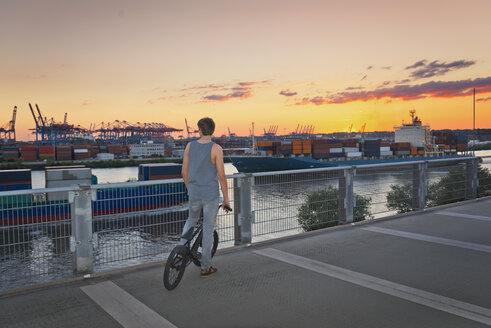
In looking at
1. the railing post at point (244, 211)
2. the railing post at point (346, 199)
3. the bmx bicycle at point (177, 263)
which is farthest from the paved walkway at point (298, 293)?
the railing post at point (346, 199)

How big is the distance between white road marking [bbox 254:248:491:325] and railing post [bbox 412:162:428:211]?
4.22 metres

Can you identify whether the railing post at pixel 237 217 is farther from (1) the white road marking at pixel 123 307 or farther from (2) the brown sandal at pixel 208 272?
(1) the white road marking at pixel 123 307

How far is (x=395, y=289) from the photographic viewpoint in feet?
11.5

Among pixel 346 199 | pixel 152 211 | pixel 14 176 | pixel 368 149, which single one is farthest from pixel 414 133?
pixel 152 211

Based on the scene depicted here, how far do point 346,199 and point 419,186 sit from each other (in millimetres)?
2243

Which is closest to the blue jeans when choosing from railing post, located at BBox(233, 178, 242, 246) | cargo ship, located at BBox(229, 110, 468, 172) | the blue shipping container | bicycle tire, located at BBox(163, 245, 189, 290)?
bicycle tire, located at BBox(163, 245, 189, 290)

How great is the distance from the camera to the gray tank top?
374 cm

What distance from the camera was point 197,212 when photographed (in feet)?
12.7

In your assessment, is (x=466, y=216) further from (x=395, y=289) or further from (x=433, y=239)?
(x=395, y=289)

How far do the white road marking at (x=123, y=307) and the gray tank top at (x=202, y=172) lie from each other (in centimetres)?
117

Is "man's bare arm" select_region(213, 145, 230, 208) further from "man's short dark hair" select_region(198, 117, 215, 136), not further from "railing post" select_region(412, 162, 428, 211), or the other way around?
"railing post" select_region(412, 162, 428, 211)

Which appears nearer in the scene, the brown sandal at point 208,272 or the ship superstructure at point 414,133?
the brown sandal at point 208,272

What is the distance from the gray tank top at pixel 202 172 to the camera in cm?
374

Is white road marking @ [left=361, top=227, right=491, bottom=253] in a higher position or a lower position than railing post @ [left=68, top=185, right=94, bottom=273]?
lower
